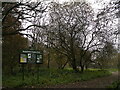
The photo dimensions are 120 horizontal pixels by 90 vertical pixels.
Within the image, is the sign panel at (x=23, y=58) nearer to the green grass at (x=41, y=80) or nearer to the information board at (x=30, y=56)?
the information board at (x=30, y=56)

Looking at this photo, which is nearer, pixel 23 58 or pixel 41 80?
pixel 23 58

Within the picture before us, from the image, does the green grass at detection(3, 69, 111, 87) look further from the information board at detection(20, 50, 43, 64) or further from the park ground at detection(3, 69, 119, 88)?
the information board at detection(20, 50, 43, 64)

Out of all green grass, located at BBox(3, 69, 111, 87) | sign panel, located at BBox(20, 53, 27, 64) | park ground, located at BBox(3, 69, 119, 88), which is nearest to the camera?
park ground, located at BBox(3, 69, 119, 88)

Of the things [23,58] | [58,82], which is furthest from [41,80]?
[23,58]

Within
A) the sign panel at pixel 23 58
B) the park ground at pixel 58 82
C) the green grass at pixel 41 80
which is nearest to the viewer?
the park ground at pixel 58 82

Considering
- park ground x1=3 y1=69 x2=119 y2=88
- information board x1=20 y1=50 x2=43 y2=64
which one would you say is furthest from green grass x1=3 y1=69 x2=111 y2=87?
information board x1=20 y1=50 x2=43 y2=64

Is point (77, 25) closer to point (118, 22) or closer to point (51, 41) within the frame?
point (51, 41)

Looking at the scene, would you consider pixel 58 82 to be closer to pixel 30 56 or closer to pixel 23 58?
pixel 30 56

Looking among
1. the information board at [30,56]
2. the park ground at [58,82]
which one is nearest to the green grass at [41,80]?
the park ground at [58,82]

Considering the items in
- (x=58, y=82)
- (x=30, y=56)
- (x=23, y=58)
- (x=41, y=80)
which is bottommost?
(x=58, y=82)

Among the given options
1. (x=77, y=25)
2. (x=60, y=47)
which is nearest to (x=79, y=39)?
(x=77, y=25)

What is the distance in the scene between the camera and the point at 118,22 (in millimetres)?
10555

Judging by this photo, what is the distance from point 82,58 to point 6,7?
15.2 metres

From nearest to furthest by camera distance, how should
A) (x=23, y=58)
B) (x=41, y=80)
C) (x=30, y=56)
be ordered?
(x=23, y=58), (x=41, y=80), (x=30, y=56)
